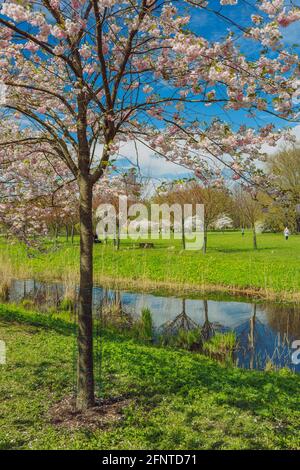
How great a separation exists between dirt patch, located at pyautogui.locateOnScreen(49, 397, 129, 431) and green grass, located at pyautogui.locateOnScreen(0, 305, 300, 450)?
0.09 meters

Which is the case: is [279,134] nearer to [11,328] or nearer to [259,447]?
[259,447]

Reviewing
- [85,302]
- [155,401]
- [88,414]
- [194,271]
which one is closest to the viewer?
[88,414]

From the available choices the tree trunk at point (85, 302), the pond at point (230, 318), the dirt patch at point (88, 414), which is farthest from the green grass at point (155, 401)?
the pond at point (230, 318)

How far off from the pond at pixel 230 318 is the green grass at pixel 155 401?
2084 millimetres

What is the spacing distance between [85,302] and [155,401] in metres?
1.76

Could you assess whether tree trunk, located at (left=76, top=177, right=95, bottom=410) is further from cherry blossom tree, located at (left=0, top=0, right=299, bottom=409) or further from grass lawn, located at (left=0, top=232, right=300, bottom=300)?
grass lawn, located at (left=0, top=232, right=300, bottom=300)

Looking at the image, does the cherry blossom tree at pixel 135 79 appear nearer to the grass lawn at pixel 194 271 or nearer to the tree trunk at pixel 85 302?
the tree trunk at pixel 85 302

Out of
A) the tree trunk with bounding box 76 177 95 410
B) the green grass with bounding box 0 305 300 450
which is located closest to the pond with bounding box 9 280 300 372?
the green grass with bounding box 0 305 300 450

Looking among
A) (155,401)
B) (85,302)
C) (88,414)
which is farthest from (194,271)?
(88,414)

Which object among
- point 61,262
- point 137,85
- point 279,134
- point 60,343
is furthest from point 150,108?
point 61,262

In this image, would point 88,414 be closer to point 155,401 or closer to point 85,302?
point 155,401

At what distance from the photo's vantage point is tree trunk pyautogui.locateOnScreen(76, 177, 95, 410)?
18.0 ft

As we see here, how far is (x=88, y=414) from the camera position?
17.6ft

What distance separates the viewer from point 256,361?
9.78 meters
